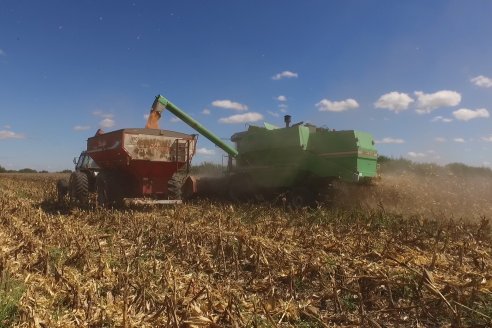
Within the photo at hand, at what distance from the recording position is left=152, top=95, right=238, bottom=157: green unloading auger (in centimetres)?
1227

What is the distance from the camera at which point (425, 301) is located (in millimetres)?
3703

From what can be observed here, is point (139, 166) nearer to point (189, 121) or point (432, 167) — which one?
point (189, 121)

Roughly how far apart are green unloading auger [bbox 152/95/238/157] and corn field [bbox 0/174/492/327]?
5093 millimetres

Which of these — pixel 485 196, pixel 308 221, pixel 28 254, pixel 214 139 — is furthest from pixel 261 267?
pixel 485 196

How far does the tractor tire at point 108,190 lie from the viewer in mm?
10305

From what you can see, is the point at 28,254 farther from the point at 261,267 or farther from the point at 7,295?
the point at 261,267

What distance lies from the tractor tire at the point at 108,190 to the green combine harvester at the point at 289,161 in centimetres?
198

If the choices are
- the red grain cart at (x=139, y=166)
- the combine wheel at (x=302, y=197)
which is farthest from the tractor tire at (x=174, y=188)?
the combine wheel at (x=302, y=197)

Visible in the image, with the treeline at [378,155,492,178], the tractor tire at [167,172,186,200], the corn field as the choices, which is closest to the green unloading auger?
the tractor tire at [167,172,186,200]

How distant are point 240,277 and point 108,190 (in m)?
6.63

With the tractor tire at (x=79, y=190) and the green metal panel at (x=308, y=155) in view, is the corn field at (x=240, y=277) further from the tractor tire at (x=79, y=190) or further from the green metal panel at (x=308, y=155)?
the green metal panel at (x=308, y=155)

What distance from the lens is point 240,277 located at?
464 cm

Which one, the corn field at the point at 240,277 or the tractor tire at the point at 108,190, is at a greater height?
the tractor tire at the point at 108,190

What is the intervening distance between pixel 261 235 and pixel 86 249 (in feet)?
8.31
